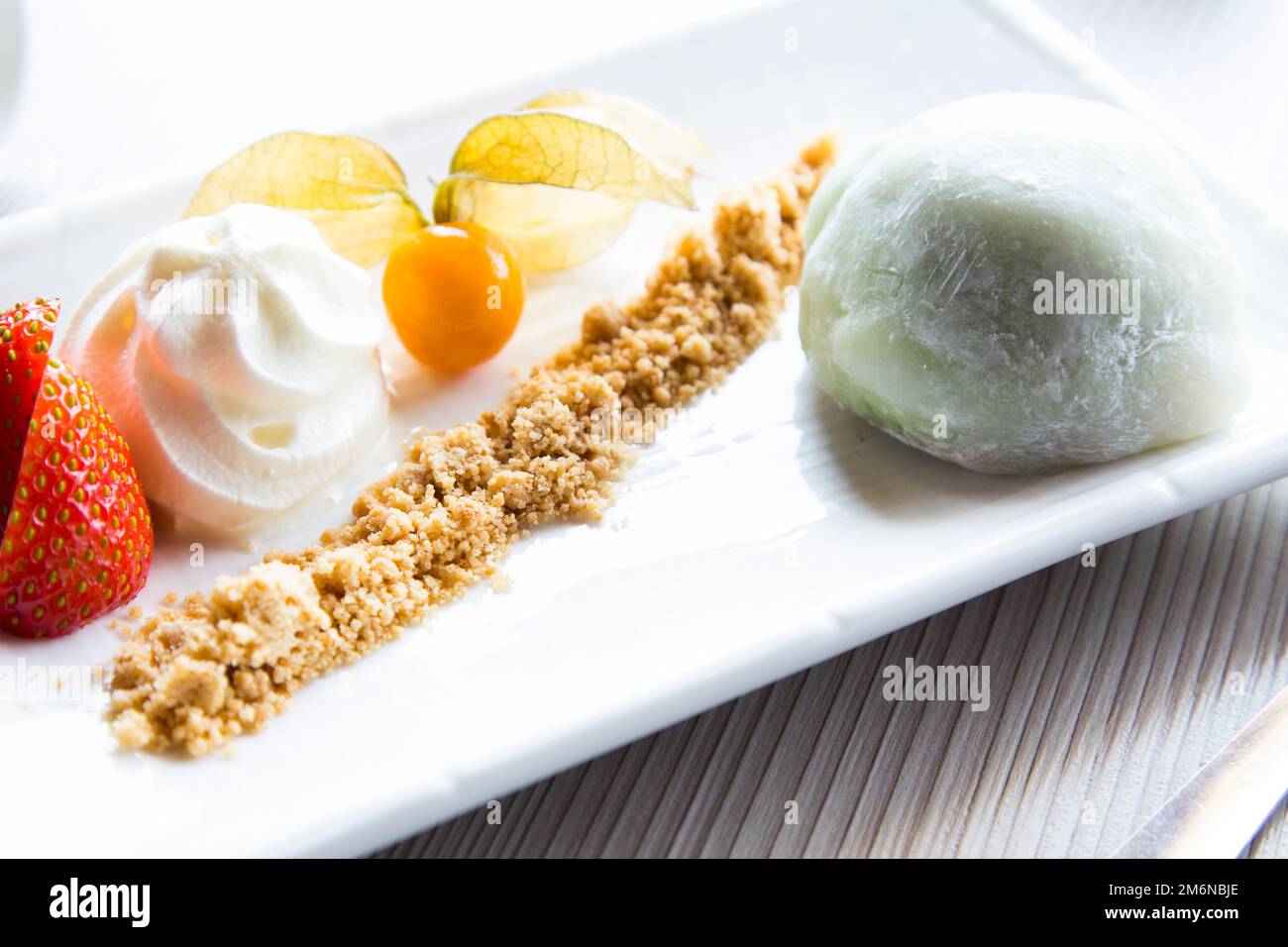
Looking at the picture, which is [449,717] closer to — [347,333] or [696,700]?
[696,700]

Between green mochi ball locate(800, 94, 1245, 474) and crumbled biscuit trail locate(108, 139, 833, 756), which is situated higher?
green mochi ball locate(800, 94, 1245, 474)

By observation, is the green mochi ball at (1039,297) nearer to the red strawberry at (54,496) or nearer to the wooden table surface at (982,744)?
the wooden table surface at (982,744)

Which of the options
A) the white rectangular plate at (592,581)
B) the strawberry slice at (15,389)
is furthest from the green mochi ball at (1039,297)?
the strawberry slice at (15,389)

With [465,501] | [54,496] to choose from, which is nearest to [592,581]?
[465,501]

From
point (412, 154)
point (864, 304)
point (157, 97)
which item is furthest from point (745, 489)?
point (157, 97)

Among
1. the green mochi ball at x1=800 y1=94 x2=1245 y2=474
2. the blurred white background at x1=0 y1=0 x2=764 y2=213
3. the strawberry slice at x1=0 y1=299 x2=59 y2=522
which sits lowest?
the blurred white background at x1=0 y1=0 x2=764 y2=213

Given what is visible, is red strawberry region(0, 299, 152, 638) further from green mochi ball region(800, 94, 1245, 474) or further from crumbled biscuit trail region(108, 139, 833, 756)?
green mochi ball region(800, 94, 1245, 474)

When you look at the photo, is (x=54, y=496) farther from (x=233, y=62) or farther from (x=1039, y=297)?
(x=233, y=62)

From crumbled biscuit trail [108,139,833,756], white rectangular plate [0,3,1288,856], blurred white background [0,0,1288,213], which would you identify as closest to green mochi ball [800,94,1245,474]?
white rectangular plate [0,3,1288,856]
